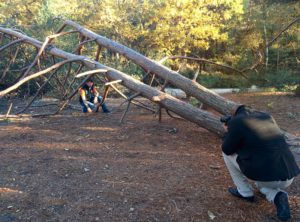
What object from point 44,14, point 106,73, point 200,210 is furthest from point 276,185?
point 44,14

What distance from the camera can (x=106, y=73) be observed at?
6.84m

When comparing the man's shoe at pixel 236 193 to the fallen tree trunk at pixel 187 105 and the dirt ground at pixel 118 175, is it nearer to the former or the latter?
the dirt ground at pixel 118 175

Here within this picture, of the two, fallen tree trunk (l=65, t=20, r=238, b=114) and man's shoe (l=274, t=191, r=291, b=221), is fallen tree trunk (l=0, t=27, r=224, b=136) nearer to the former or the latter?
fallen tree trunk (l=65, t=20, r=238, b=114)

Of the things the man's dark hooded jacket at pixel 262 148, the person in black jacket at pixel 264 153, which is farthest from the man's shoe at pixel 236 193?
the man's dark hooded jacket at pixel 262 148

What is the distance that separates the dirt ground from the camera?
3.63m

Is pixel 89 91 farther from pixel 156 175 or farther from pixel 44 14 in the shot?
pixel 44 14

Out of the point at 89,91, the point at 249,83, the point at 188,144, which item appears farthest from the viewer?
the point at 249,83

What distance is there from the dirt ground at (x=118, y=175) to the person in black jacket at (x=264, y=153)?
12.0 inches

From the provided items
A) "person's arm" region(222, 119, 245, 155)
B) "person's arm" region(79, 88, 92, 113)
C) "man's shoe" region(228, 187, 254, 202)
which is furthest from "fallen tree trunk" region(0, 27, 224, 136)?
"person's arm" region(222, 119, 245, 155)

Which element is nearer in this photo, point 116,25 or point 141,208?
point 141,208

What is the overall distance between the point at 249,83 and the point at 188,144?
9361 mm

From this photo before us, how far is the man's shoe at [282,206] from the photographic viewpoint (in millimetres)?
3363

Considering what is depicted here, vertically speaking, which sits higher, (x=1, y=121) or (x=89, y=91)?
(x=89, y=91)

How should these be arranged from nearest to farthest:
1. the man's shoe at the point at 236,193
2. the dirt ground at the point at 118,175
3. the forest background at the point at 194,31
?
the dirt ground at the point at 118,175
the man's shoe at the point at 236,193
the forest background at the point at 194,31
